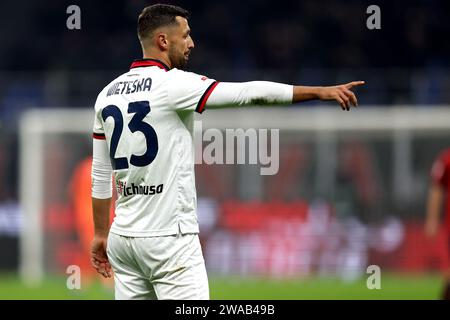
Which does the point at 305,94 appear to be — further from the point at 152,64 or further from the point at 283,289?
the point at 283,289

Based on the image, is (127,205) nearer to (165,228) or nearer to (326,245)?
(165,228)

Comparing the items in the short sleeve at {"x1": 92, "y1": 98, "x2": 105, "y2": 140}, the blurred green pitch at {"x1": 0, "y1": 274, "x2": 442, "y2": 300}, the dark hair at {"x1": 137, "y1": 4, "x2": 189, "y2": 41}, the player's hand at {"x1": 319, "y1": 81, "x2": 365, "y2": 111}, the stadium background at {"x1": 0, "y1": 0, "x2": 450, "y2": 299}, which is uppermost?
the dark hair at {"x1": 137, "y1": 4, "x2": 189, "y2": 41}

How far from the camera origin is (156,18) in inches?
202

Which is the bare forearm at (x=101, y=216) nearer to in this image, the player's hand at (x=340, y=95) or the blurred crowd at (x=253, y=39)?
the player's hand at (x=340, y=95)

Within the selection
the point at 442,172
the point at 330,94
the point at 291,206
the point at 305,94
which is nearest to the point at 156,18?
the point at 305,94

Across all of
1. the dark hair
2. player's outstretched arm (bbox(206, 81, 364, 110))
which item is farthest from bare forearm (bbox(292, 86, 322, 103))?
the dark hair

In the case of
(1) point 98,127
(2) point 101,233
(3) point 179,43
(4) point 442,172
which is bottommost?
(2) point 101,233

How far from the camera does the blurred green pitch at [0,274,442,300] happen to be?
37.4ft

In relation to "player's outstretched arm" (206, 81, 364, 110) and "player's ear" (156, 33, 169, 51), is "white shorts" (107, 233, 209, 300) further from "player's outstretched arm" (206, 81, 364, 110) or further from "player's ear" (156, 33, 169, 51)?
"player's ear" (156, 33, 169, 51)

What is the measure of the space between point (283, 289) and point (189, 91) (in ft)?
25.6

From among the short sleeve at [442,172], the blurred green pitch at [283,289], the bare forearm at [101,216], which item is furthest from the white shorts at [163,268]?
the blurred green pitch at [283,289]

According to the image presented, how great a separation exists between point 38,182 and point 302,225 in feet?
12.1

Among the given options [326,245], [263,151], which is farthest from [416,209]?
[263,151]

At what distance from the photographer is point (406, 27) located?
19.3 meters
